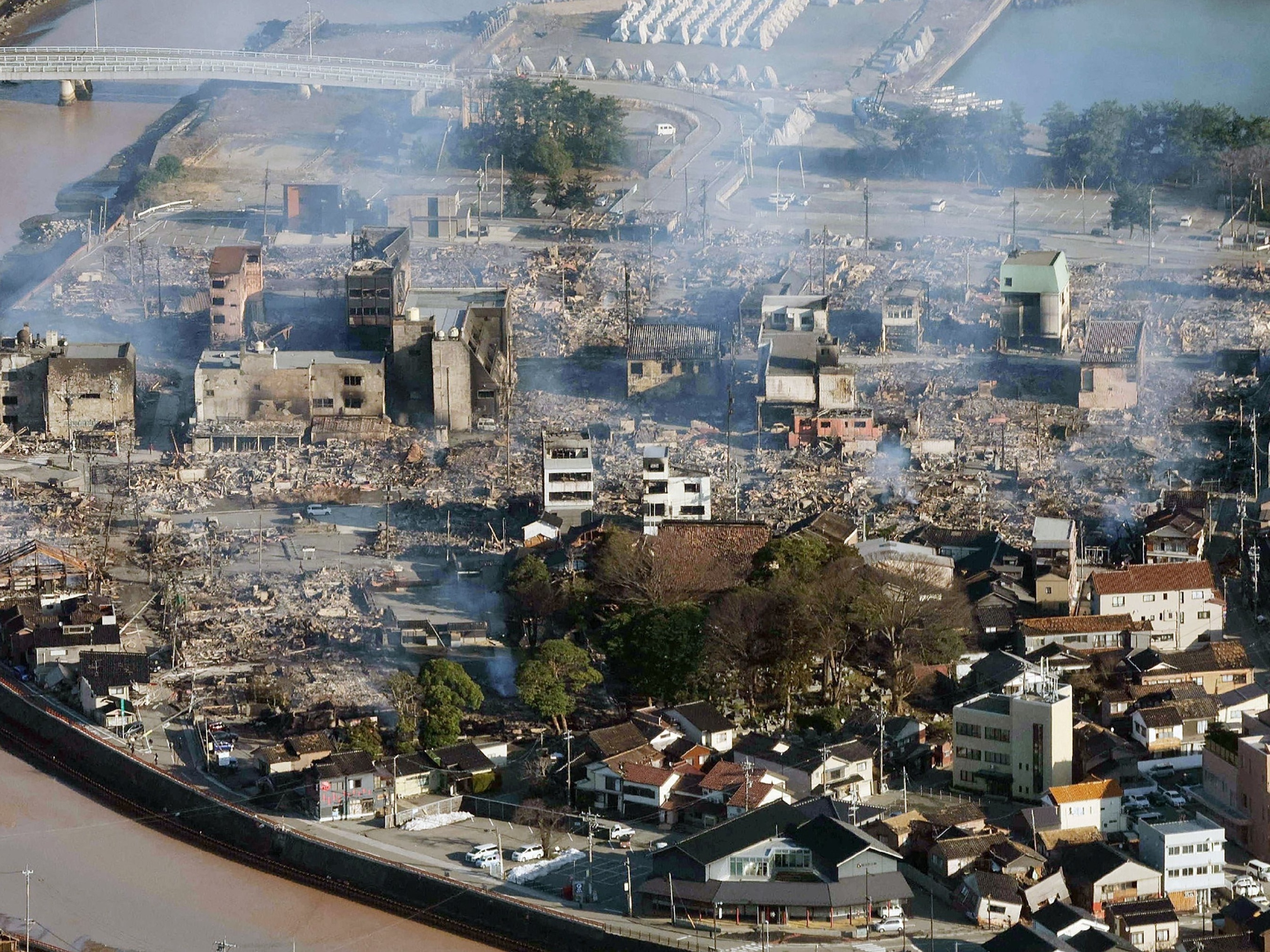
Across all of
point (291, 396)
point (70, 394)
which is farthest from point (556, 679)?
point (70, 394)

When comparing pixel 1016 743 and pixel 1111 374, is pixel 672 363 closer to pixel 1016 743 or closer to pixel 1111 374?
pixel 1111 374

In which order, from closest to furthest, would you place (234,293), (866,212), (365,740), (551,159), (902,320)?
(365,740)
(902,320)
(234,293)
(866,212)
(551,159)

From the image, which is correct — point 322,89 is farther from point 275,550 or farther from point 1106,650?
point 1106,650

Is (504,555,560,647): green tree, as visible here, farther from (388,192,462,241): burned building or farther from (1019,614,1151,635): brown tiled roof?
(388,192,462,241): burned building

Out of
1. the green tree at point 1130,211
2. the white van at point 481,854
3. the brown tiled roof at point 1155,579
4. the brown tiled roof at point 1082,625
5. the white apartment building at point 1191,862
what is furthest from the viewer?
the green tree at point 1130,211

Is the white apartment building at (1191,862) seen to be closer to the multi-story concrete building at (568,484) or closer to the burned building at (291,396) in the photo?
the multi-story concrete building at (568,484)

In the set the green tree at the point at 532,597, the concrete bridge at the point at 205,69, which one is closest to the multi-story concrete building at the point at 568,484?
the green tree at the point at 532,597

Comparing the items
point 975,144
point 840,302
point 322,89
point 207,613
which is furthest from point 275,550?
point 322,89
